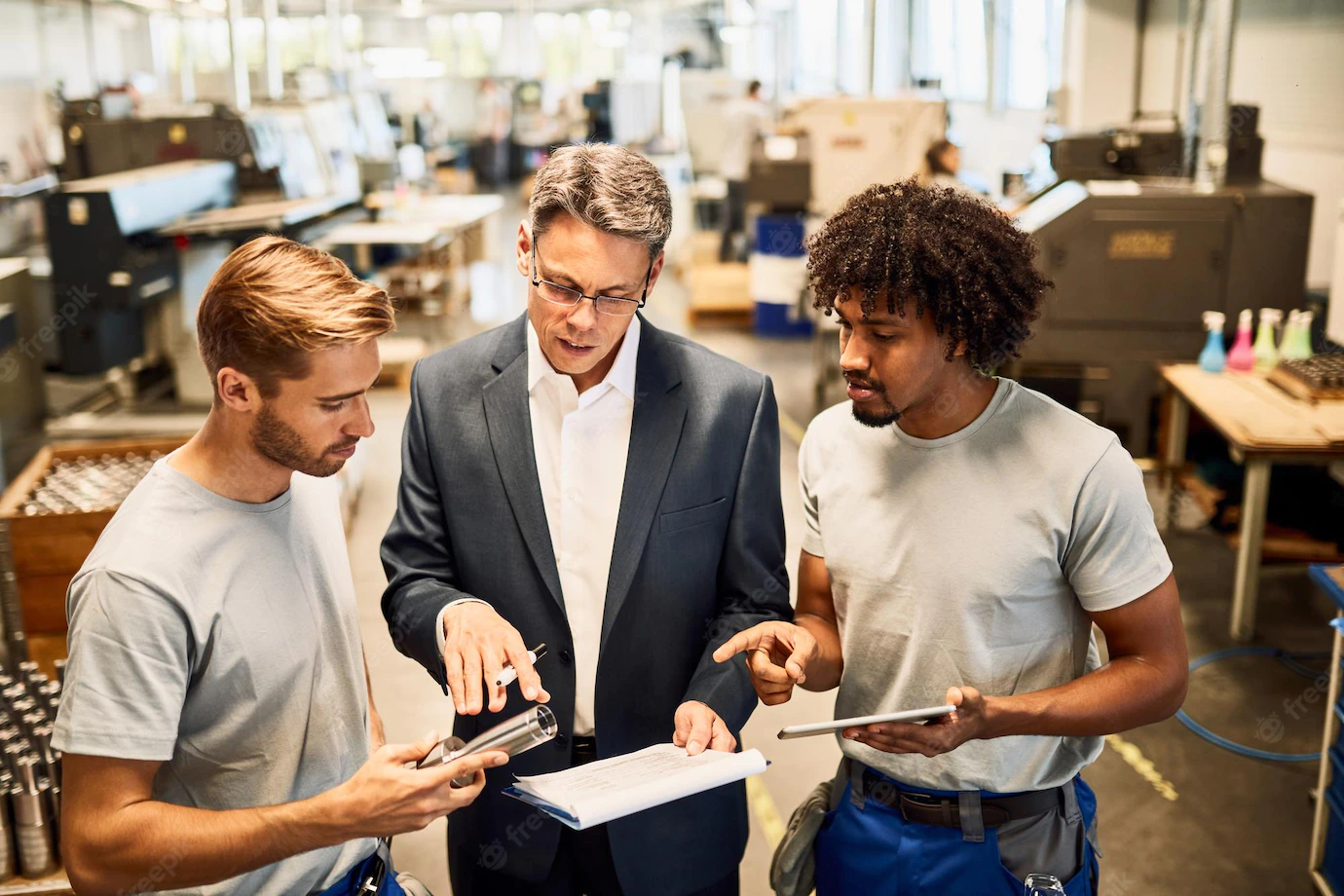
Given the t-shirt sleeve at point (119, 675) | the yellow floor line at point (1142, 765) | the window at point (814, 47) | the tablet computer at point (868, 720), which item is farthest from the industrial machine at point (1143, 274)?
the window at point (814, 47)

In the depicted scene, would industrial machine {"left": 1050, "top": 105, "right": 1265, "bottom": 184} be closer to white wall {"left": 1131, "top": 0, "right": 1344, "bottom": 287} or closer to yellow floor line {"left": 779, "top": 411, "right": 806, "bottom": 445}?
white wall {"left": 1131, "top": 0, "right": 1344, "bottom": 287}

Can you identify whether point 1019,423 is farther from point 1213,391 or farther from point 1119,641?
point 1213,391

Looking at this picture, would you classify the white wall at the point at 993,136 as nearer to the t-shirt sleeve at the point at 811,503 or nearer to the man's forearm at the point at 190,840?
the t-shirt sleeve at the point at 811,503

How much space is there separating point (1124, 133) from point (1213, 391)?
1.75 meters

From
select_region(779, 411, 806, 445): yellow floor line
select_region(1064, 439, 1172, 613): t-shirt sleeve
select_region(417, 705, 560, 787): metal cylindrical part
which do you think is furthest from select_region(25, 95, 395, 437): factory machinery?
select_region(1064, 439, 1172, 613): t-shirt sleeve

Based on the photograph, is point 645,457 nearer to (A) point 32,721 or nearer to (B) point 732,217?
(A) point 32,721

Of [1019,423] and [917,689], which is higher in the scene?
[1019,423]

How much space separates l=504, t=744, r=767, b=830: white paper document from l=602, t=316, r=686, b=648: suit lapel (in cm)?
22

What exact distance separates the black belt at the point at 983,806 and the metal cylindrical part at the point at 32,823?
5.29 ft

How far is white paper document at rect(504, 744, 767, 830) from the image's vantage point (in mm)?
1372

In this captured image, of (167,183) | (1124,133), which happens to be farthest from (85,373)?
(1124,133)

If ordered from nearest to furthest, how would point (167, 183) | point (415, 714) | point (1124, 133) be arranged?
1. point (415, 714)
2. point (1124, 133)
3. point (167, 183)

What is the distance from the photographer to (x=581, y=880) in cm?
178

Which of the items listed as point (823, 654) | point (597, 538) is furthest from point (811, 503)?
point (597, 538)
